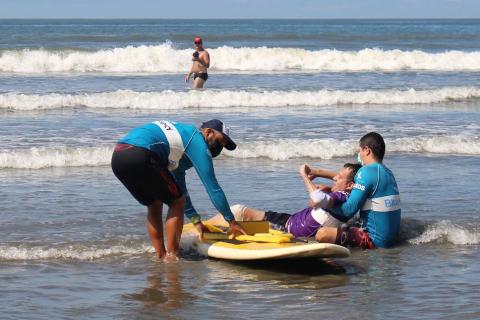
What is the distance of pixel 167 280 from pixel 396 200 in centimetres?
232

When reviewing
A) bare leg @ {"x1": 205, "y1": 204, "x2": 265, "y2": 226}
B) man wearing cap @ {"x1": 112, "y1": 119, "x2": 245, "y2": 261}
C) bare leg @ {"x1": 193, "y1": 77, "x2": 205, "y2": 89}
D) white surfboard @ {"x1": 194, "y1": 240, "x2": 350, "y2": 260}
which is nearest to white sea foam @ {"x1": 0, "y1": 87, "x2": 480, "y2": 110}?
bare leg @ {"x1": 193, "y1": 77, "x2": 205, "y2": 89}

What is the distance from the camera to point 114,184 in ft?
35.2

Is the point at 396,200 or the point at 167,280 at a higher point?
the point at 396,200

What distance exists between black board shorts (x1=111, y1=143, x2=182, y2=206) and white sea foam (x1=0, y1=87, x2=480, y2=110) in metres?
12.1

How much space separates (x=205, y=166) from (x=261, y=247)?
2.87 ft

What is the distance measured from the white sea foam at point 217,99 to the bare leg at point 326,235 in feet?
39.1

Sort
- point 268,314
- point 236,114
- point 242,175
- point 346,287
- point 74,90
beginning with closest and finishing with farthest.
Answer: point 268,314 → point 346,287 → point 242,175 → point 236,114 → point 74,90

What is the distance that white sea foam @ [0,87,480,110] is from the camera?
62.7 ft

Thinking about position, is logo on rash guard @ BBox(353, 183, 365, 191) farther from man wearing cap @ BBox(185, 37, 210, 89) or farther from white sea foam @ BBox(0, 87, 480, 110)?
man wearing cap @ BBox(185, 37, 210, 89)

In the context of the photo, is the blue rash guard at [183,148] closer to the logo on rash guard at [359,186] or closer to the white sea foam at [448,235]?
the logo on rash guard at [359,186]

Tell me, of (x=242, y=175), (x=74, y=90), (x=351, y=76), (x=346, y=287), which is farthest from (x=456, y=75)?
(x=346, y=287)

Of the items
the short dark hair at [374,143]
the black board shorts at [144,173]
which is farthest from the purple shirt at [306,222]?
the black board shorts at [144,173]

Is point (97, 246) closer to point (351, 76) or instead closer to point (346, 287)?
point (346, 287)

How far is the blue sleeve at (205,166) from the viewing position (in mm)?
6949
